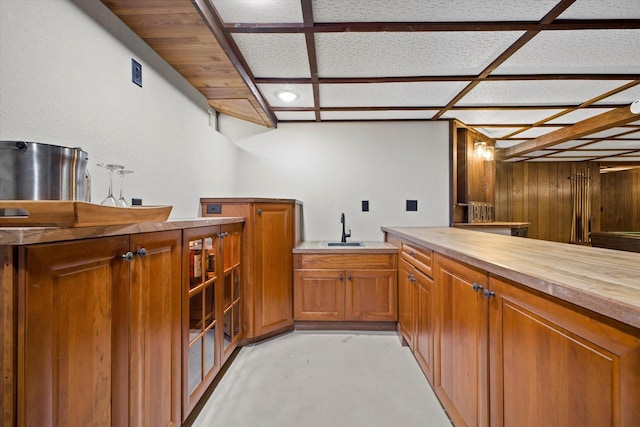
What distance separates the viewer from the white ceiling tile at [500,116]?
117 inches

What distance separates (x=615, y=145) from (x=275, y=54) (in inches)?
219

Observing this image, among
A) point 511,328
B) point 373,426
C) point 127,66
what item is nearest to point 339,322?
point 373,426

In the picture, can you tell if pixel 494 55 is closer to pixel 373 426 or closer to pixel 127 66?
pixel 127 66

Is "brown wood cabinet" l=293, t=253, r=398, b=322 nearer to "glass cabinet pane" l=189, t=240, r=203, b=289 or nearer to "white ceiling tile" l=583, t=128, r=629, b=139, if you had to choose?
"glass cabinet pane" l=189, t=240, r=203, b=289

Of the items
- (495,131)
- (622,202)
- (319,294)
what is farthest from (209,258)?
(622,202)

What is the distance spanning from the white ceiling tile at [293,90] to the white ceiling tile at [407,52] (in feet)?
0.91

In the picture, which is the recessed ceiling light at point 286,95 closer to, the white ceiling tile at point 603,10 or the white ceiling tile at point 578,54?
the white ceiling tile at point 578,54

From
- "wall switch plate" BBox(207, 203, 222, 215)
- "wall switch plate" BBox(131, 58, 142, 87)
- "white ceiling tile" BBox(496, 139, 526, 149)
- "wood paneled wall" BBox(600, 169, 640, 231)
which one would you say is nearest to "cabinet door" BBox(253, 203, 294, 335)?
"wall switch plate" BBox(207, 203, 222, 215)

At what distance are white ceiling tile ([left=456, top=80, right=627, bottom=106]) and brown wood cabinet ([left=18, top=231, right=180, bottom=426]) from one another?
265cm

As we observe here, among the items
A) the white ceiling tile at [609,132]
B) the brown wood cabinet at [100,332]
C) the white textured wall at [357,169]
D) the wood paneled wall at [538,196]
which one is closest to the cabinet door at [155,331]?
the brown wood cabinet at [100,332]

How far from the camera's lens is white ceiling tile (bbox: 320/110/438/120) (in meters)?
3.00

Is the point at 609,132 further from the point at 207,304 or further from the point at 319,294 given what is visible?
the point at 207,304

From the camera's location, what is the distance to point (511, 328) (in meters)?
0.94

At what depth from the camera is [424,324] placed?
183 cm
